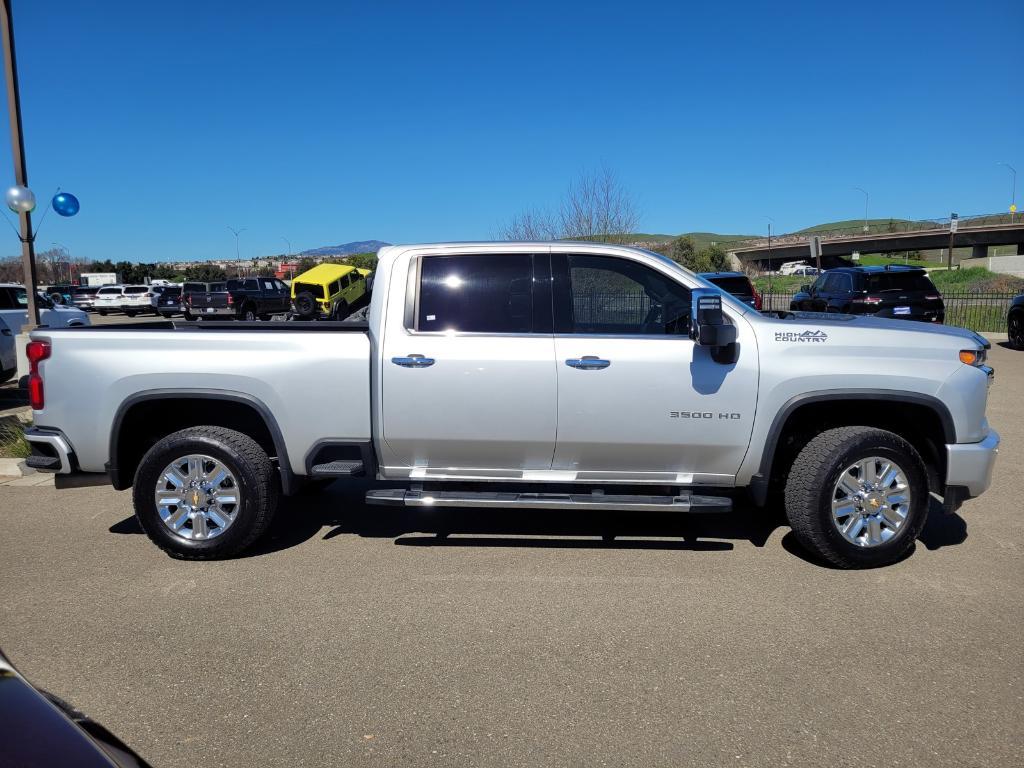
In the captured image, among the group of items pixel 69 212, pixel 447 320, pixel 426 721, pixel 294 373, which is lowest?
pixel 426 721

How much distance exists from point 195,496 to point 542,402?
226cm

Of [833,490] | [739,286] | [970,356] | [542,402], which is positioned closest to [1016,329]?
[739,286]

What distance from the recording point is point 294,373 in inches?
191

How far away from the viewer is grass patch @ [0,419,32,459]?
7.50 meters

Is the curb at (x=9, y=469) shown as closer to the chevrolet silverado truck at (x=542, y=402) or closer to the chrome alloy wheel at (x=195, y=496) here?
the chevrolet silverado truck at (x=542, y=402)

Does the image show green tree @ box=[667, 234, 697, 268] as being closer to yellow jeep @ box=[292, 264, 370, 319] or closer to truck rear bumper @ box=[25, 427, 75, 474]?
yellow jeep @ box=[292, 264, 370, 319]

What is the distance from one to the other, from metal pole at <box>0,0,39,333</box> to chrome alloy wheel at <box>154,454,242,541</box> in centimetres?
643

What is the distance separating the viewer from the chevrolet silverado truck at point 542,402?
4.72m

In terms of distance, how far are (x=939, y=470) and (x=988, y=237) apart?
90.9 meters

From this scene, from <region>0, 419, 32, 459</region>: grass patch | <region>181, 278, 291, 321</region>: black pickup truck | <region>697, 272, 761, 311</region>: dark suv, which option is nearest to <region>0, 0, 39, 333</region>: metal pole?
<region>0, 419, 32, 459</region>: grass patch

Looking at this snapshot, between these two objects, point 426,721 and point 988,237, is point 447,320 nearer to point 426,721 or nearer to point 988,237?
point 426,721

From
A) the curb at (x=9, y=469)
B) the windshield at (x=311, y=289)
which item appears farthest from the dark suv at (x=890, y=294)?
the windshield at (x=311, y=289)

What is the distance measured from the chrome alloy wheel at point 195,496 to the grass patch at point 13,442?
314cm

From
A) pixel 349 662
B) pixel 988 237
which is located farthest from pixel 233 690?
pixel 988 237
